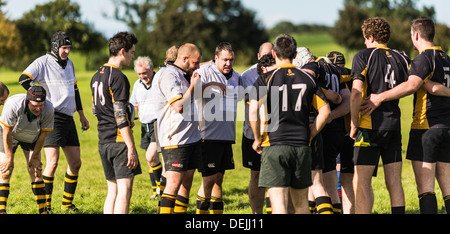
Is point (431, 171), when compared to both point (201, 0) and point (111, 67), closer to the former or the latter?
point (111, 67)

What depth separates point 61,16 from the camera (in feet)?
259

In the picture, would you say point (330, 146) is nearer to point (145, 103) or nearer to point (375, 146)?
point (375, 146)

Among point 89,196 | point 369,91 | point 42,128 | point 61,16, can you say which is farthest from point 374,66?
point 61,16

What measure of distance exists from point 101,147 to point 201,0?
82729mm

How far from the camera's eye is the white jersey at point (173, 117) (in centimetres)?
661

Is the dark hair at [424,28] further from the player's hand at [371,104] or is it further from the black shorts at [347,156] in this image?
the black shorts at [347,156]

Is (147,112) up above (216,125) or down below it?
above

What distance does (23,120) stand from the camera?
7695 mm

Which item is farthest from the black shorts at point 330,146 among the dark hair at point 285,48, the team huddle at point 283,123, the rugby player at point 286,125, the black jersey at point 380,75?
the dark hair at point 285,48

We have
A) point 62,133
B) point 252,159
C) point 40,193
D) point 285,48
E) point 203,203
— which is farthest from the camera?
point 62,133

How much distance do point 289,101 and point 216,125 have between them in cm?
182

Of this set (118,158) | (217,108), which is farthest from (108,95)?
(217,108)

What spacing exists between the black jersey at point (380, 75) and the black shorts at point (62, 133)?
15.2 ft

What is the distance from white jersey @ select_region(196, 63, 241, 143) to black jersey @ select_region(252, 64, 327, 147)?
1.57m
